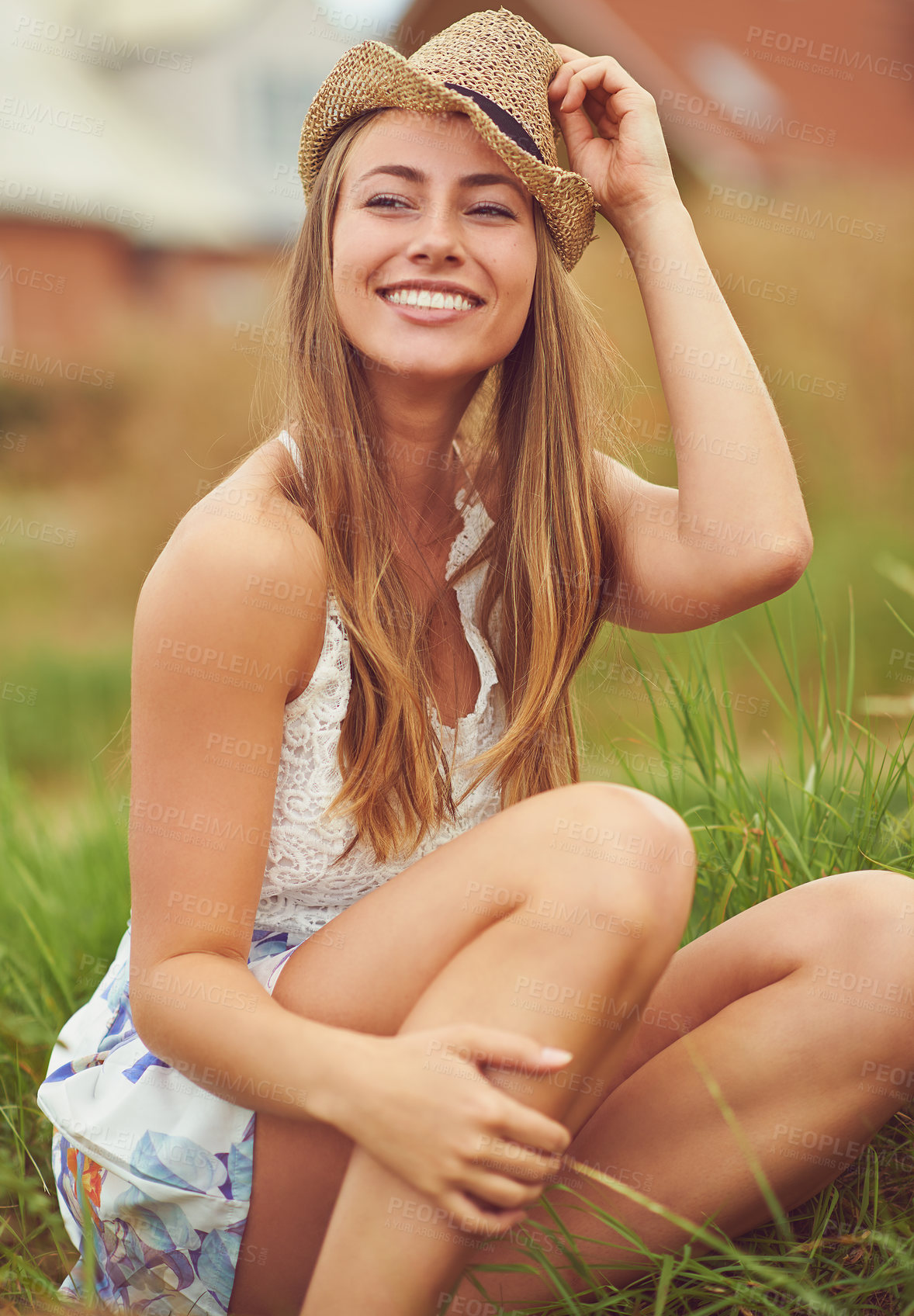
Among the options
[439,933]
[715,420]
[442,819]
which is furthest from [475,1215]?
[715,420]

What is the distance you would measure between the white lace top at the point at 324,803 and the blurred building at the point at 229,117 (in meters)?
5.62

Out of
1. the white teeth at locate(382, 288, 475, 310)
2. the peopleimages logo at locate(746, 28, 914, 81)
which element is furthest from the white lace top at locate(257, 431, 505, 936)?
the peopleimages logo at locate(746, 28, 914, 81)

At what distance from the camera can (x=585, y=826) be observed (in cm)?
116

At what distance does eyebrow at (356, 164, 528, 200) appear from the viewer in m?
1.38

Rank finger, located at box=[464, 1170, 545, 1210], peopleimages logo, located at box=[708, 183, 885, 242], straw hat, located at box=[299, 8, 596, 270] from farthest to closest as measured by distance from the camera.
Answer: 1. peopleimages logo, located at box=[708, 183, 885, 242]
2. straw hat, located at box=[299, 8, 596, 270]
3. finger, located at box=[464, 1170, 545, 1210]

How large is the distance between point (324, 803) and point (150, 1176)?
427 mm

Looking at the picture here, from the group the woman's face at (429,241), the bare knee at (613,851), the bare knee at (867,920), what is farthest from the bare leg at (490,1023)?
the woman's face at (429,241)

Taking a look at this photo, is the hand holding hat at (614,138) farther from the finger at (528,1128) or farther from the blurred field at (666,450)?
the blurred field at (666,450)

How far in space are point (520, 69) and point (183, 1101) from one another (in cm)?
128

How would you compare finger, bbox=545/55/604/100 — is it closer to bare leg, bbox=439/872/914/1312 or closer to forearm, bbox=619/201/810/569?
forearm, bbox=619/201/810/569

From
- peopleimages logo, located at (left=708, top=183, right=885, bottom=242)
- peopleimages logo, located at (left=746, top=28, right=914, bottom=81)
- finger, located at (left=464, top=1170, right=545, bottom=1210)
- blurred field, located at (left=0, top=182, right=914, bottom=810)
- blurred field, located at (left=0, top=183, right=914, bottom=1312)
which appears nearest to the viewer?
finger, located at (left=464, top=1170, right=545, bottom=1210)

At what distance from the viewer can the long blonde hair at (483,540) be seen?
1370mm

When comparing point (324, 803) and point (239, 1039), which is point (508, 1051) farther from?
point (324, 803)

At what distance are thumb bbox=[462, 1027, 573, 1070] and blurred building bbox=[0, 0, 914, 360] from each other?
20.0 ft
